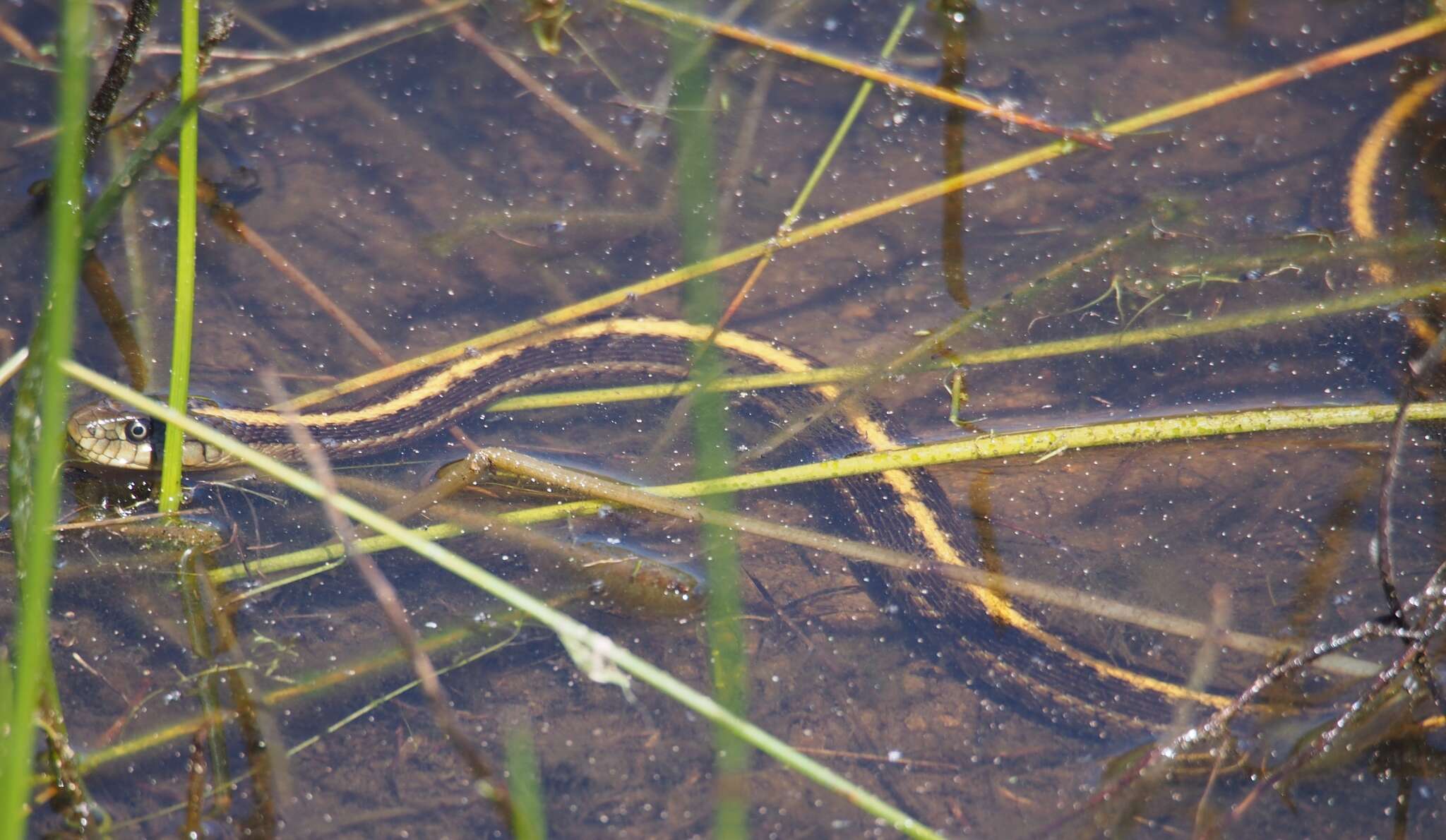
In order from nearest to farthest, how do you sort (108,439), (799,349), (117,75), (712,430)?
(712,430) < (117,75) < (108,439) < (799,349)

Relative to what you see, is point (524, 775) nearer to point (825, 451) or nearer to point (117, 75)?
point (825, 451)

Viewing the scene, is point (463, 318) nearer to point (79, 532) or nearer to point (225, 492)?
point (225, 492)

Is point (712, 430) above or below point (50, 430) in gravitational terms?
below

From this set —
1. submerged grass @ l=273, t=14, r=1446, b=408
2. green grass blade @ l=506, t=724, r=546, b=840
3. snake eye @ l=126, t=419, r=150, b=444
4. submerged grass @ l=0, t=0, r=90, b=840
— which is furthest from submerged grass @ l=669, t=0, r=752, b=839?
snake eye @ l=126, t=419, r=150, b=444

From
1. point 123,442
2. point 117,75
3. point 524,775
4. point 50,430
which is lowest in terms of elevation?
point 524,775

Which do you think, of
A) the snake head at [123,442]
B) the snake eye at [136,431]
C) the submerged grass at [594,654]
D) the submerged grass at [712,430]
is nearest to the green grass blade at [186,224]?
the submerged grass at [594,654]

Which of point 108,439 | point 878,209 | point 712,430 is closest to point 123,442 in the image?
point 108,439

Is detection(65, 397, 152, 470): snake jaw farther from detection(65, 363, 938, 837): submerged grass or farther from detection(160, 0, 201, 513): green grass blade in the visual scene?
detection(65, 363, 938, 837): submerged grass
